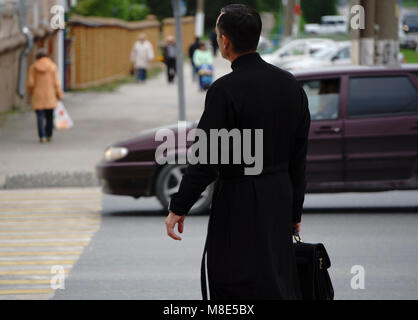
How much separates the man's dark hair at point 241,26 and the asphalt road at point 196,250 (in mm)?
3050

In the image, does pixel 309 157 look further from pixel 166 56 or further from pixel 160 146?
pixel 166 56

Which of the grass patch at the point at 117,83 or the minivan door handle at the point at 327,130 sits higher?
the minivan door handle at the point at 327,130

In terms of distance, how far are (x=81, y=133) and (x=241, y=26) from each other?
15634 millimetres

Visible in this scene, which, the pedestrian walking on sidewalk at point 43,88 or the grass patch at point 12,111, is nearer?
the pedestrian walking on sidewalk at point 43,88

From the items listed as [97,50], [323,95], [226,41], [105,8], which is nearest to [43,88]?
[323,95]

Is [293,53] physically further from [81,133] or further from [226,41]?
[226,41]

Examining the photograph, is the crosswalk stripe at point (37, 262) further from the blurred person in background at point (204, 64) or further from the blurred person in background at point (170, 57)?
the blurred person in background at point (170, 57)

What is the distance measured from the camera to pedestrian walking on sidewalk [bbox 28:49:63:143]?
18.2 meters

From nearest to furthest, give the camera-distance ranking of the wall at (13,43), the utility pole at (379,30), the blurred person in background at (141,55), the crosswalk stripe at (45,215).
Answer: the crosswalk stripe at (45,215), the utility pole at (379,30), the wall at (13,43), the blurred person in background at (141,55)

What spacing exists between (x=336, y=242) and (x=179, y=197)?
498 centimetres

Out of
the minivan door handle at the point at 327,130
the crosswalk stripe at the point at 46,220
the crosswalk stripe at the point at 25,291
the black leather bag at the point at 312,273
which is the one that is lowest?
the crosswalk stripe at the point at 46,220

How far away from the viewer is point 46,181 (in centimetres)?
1414

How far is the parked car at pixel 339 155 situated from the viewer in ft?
36.0

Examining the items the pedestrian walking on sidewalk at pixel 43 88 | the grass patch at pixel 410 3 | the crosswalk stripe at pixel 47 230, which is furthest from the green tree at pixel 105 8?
the grass patch at pixel 410 3
